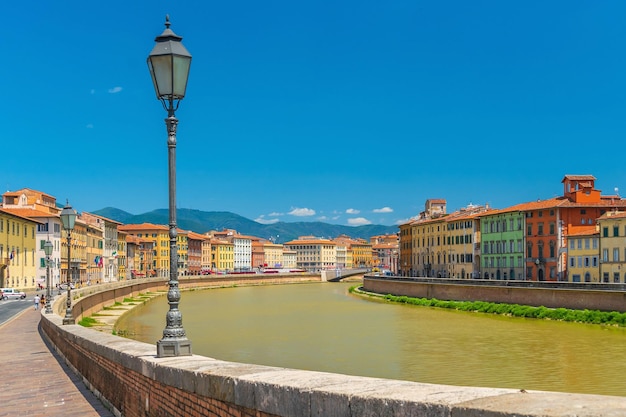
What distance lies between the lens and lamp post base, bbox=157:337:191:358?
29.7 ft

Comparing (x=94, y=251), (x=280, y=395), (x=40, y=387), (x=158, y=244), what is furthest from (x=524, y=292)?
(x=158, y=244)

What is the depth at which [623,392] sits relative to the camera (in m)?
22.9

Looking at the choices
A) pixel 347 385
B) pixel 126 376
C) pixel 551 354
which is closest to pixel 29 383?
pixel 126 376

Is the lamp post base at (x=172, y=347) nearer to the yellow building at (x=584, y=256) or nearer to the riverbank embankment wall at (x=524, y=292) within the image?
the riverbank embankment wall at (x=524, y=292)

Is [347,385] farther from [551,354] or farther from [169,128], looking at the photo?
[551,354]

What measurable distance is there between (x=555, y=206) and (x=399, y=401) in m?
69.4

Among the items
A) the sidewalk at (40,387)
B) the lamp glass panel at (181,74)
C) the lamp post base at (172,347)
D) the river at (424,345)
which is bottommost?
the river at (424,345)

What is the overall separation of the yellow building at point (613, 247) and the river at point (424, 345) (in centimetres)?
1328

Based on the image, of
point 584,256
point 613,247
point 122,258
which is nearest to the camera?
point 613,247

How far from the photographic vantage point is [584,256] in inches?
2581

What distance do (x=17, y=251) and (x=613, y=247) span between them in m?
56.4

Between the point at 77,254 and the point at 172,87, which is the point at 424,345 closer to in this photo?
the point at 172,87

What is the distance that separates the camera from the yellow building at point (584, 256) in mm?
63650

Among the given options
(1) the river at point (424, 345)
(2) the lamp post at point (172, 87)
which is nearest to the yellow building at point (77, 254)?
(1) the river at point (424, 345)
